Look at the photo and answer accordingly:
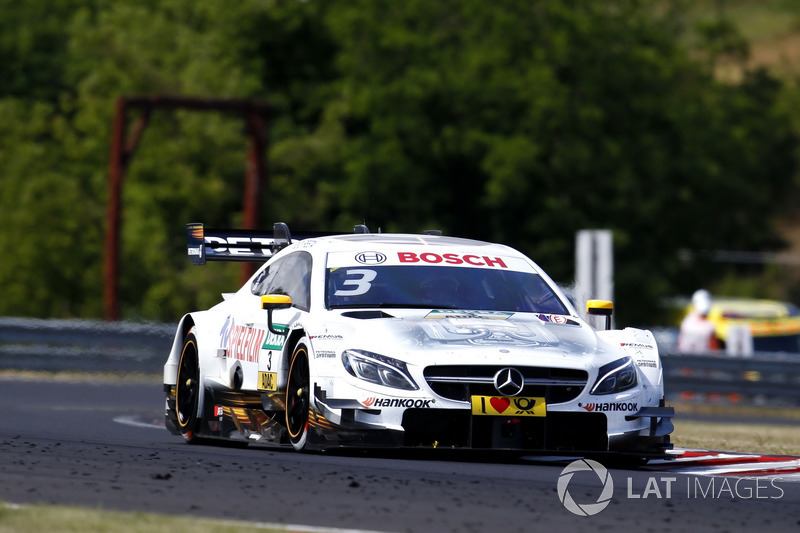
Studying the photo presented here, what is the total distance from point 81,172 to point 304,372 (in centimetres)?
4099

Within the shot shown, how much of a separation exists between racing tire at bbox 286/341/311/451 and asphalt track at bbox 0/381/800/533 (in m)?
0.12

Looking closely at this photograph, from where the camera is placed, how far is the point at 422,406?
9477 mm

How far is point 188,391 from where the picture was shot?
39.1 ft

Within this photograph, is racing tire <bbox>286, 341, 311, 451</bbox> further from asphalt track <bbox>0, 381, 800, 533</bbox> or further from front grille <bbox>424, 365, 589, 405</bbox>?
front grille <bbox>424, 365, 589, 405</bbox>

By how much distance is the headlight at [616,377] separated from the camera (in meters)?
9.80

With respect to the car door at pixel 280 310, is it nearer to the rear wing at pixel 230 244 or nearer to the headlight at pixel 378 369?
the headlight at pixel 378 369

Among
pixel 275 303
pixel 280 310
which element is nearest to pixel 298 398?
pixel 275 303

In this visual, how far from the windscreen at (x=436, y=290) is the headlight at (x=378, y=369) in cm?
82

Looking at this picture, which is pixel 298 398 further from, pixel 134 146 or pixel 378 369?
pixel 134 146

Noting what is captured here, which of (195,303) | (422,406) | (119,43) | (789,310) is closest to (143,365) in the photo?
(422,406)

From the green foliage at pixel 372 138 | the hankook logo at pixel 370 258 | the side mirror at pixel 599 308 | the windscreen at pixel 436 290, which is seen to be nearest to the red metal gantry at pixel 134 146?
the green foliage at pixel 372 138

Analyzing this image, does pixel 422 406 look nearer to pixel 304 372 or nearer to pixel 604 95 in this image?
pixel 304 372

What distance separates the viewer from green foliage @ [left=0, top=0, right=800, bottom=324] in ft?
149

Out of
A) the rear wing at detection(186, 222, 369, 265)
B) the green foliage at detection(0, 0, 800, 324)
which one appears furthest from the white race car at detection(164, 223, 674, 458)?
the green foliage at detection(0, 0, 800, 324)
